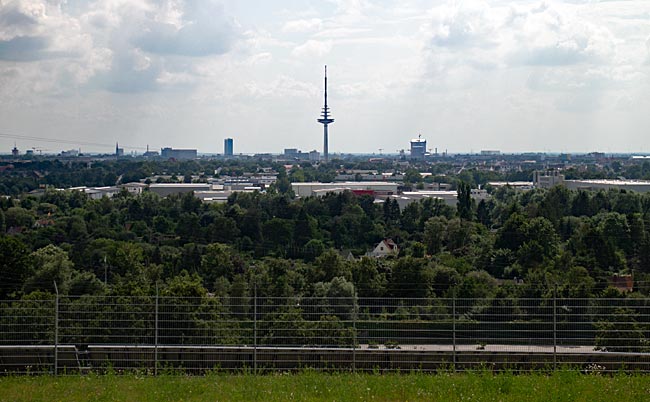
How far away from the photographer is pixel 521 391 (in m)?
12.1

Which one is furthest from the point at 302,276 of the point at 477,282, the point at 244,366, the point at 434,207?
the point at 434,207

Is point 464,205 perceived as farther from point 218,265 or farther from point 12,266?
point 12,266

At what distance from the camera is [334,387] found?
→ 12.4m

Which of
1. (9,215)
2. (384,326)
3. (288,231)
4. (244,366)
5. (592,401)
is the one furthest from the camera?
(9,215)

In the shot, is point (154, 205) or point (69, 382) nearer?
point (69, 382)

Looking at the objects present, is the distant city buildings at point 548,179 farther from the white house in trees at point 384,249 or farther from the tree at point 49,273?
the tree at point 49,273

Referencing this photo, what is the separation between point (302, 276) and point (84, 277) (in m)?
10.2

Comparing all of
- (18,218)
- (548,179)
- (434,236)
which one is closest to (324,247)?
(434,236)

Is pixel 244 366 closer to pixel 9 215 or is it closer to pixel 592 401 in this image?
pixel 592 401

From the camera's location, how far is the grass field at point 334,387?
1195 cm

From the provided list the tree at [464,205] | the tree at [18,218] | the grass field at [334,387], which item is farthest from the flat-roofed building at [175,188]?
the grass field at [334,387]

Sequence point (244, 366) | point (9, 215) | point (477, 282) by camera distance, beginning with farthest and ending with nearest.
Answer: point (9, 215), point (477, 282), point (244, 366)

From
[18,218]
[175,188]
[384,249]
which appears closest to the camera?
[384,249]

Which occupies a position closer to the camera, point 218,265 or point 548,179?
point 218,265
